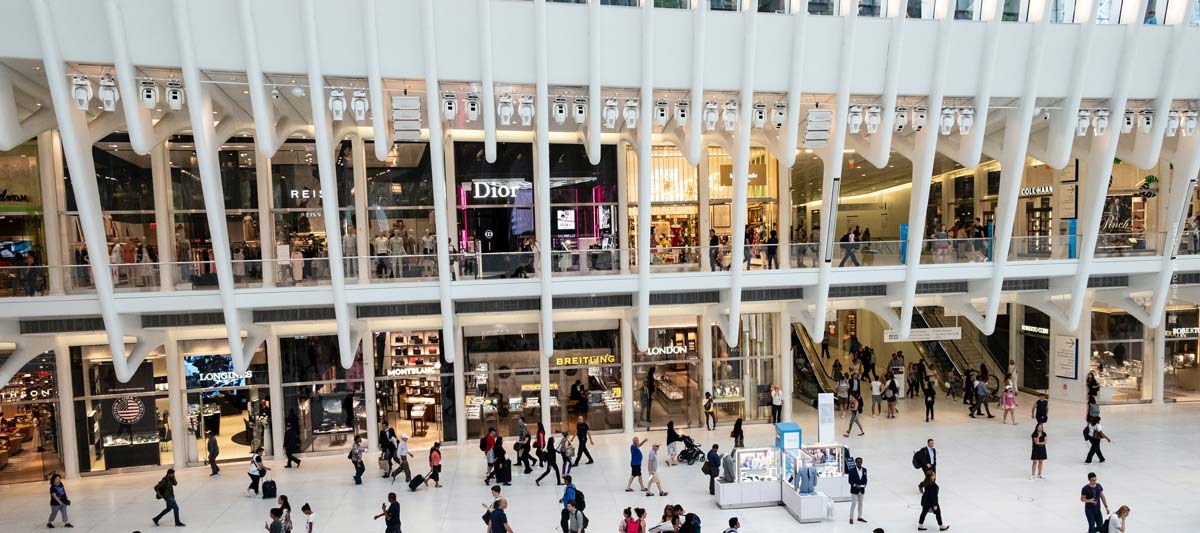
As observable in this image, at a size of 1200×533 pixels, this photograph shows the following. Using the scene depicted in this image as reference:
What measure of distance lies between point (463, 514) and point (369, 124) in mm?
8981

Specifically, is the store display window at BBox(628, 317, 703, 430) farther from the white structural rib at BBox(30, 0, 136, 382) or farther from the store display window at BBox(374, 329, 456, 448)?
the white structural rib at BBox(30, 0, 136, 382)

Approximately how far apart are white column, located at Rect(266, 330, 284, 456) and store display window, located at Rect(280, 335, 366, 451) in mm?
93

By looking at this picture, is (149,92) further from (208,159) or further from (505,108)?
(505,108)

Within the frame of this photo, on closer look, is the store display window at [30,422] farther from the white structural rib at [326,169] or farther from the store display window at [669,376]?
the store display window at [669,376]

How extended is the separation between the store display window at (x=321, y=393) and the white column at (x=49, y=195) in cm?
498

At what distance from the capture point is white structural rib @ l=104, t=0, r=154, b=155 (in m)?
11.5

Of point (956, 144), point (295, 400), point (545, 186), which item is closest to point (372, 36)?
point (545, 186)

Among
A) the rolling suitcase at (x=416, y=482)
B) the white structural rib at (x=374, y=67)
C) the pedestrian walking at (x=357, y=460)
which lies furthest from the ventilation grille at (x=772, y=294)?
the pedestrian walking at (x=357, y=460)

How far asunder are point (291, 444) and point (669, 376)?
30.1 feet

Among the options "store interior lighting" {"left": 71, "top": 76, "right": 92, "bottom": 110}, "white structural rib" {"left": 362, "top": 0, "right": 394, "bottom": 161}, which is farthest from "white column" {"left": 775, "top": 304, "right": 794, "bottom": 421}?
"store interior lighting" {"left": 71, "top": 76, "right": 92, "bottom": 110}

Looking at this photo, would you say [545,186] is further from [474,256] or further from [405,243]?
[405,243]

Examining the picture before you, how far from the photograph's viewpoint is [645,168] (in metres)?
14.0

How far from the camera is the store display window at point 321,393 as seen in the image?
1689 centimetres

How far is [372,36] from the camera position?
12.4 m
